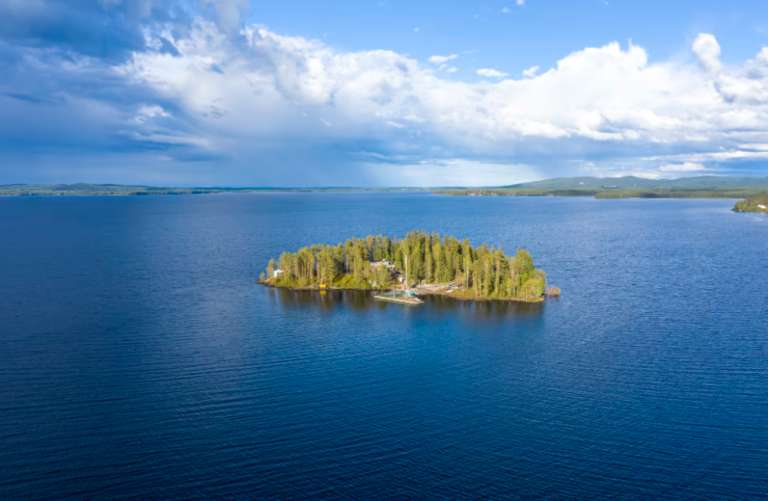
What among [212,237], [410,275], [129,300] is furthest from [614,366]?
[212,237]

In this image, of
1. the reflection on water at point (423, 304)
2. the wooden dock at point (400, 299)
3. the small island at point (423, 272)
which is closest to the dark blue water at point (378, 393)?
the reflection on water at point (423, 304)

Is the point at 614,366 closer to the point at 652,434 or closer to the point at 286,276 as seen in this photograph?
the point at 652,434

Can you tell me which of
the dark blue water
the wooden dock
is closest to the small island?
the wooden dock

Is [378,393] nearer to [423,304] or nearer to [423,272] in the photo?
[423,304]

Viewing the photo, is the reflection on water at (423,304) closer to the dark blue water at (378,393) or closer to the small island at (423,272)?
the dark blue water at (378,393)

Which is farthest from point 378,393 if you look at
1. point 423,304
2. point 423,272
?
point 423,272

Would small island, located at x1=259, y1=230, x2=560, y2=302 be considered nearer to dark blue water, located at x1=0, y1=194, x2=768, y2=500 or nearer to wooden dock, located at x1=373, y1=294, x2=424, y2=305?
wooden dock, located at x1=373, y1=294, x2=424, y2=305
